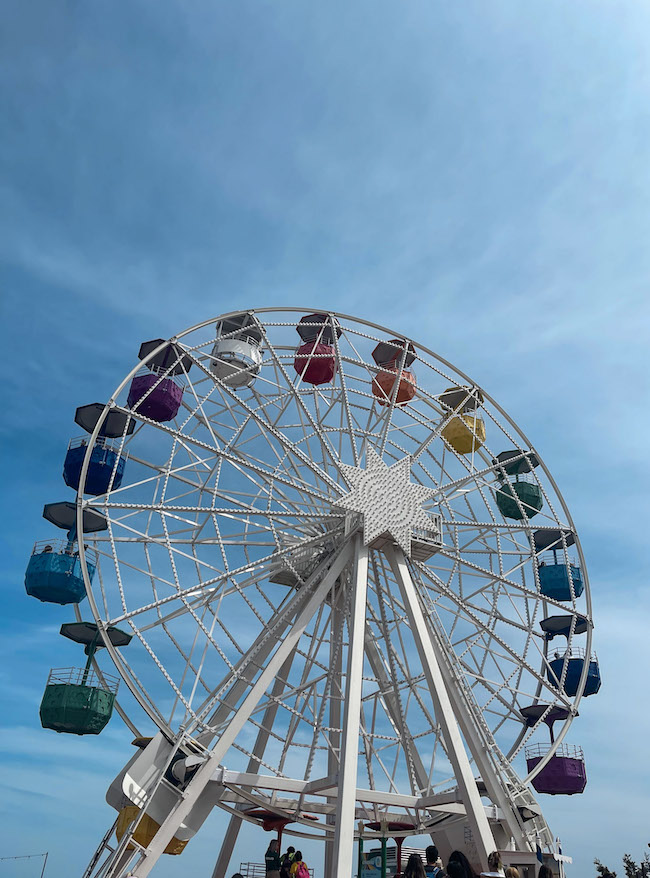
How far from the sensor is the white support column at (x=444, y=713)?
12293mm

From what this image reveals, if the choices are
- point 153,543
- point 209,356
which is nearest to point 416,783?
point 153,543

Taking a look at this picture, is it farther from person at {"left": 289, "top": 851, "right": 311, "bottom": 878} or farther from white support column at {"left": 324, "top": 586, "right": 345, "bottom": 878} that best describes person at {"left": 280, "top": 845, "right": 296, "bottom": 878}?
white support column at {"left": 324, "top": 586, "right": 345, "bottom": 878}

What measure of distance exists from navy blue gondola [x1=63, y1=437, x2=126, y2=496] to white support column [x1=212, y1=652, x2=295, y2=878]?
5592mm

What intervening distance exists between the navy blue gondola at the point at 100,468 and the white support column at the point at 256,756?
5592 millimetres

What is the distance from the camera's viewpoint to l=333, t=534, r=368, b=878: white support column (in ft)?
36.4

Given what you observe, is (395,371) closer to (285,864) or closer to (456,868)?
(285,864)

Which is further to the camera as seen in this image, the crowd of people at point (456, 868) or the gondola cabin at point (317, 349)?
the gondola cabin at point (317, 349)

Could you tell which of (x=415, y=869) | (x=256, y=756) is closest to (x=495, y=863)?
(x=415, y=869)

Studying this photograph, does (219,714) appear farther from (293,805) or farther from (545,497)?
(545,497)

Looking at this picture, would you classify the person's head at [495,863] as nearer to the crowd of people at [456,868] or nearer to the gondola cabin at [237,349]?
the crowd of people at [456,868]

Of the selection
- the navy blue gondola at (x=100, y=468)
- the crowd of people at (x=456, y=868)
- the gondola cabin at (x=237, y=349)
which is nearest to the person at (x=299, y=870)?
the crowd of people at (x=456, y=868)

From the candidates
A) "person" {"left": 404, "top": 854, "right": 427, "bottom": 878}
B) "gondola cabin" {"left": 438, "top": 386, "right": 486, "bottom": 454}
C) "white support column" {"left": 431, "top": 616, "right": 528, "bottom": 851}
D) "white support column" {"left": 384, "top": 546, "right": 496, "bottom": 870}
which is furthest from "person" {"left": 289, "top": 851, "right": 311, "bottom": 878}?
"gondola cabin" {"left": 438, "top": 386, "right": 486, "bottom": 454}

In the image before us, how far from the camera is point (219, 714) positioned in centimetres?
1462

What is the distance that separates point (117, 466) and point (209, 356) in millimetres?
3282
